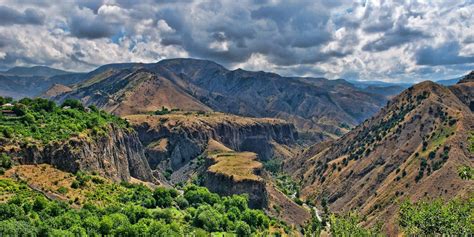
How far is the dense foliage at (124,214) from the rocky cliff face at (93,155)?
7358mm

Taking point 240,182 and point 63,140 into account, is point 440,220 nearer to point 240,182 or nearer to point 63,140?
point 240,182

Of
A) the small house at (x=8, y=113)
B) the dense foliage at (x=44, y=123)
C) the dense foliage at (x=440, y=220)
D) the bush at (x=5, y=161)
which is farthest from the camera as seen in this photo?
the small house at (x=8, y=113)

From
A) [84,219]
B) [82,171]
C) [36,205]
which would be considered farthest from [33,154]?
[84,219]

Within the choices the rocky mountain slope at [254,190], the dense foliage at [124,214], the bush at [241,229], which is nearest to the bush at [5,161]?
the dense foliage at [124,214]

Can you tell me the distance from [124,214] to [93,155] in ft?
121

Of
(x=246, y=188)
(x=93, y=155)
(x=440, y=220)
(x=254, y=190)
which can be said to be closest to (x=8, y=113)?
(x=93, y=155)

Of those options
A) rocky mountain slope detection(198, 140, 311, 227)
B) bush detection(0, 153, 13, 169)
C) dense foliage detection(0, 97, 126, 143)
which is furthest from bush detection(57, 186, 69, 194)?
rocky mountain slope detection(198, 140, 311, 227)

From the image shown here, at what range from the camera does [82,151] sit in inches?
4397

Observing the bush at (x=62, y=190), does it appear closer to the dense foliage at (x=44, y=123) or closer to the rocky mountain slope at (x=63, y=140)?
the rocky mountain slope at (x=63, y=140)

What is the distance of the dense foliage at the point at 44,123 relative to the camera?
104 metres

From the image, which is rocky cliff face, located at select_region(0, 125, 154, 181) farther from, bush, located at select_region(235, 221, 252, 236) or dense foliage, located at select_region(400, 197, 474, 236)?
dense foliage, located at select_region(400, 197, 474, 236)

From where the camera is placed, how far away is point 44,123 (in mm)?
117188

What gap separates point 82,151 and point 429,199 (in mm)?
130885

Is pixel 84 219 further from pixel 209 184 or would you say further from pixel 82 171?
pixel 209 184
